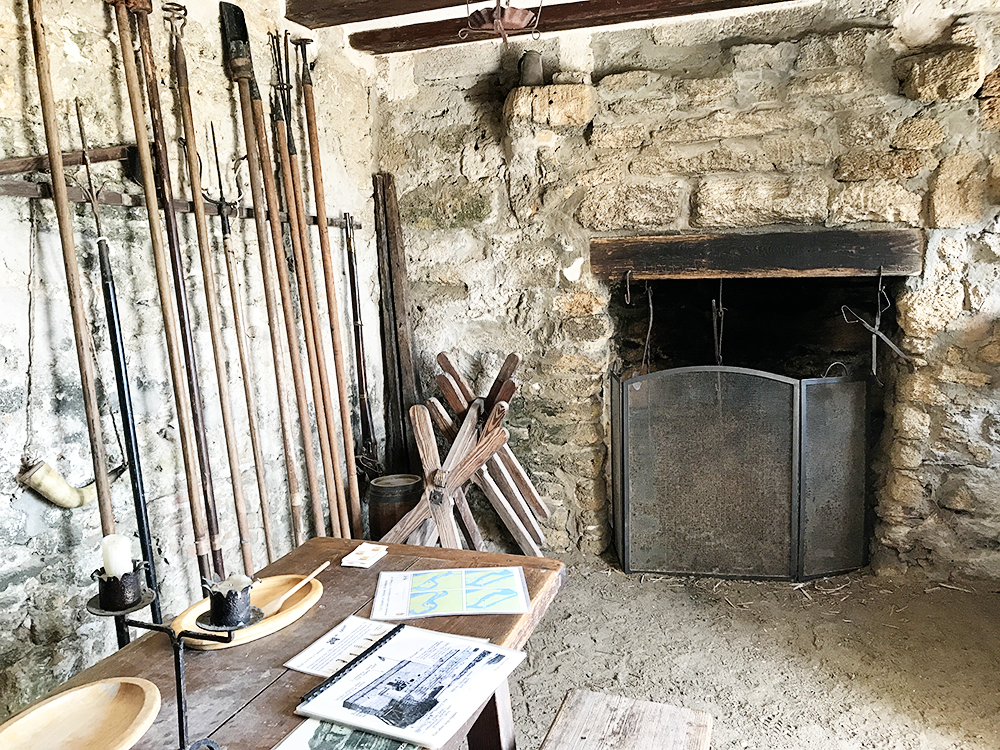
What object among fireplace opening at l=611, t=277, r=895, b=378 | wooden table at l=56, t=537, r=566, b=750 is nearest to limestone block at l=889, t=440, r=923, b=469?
fireplace opening at l=611, t=277, r=895, b=378

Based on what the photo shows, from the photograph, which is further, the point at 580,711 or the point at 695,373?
the point at 695,373

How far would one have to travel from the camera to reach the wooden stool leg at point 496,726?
1.39 meters

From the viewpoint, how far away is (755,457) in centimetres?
258

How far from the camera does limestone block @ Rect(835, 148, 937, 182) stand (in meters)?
2.26

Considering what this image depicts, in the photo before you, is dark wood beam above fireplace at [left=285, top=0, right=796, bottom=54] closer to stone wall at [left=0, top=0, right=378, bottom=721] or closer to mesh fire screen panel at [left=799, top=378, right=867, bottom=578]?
stone wall at [left=0, top=0, right=378, bottom=721]

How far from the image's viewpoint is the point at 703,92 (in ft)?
7.93

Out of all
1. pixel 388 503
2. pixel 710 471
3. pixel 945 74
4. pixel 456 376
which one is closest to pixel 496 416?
pixel 456 376

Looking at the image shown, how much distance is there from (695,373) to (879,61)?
1123 mm

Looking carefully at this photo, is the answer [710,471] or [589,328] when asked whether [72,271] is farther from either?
[710,471]

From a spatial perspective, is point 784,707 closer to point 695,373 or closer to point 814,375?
point 695,373

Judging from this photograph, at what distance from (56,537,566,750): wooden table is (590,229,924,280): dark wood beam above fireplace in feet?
4.54

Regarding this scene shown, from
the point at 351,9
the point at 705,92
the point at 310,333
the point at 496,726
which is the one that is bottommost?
the point at 496,726

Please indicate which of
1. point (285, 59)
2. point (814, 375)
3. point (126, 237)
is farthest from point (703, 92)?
point (126, 237)

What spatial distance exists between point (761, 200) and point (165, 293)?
1.84 metres
